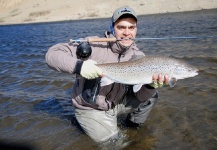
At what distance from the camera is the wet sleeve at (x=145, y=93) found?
377 centimetres

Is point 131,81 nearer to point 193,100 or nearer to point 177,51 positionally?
point 193,100

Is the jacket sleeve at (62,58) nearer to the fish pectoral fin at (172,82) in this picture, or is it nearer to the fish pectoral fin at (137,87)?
the fish pectoral fin at (137,87)

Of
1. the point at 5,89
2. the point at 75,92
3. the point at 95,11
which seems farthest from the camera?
the point at 95,11

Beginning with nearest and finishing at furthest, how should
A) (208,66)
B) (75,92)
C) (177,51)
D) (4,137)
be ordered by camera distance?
1. (75,92)
2. (4,137)
3. (208,66)
4. (177,51)

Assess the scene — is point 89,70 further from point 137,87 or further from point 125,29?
point 125,29

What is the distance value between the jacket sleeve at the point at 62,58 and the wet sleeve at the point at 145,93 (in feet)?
3.82

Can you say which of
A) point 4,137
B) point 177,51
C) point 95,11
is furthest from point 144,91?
point 95,11

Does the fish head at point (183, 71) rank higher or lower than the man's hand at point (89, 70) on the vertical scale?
lower

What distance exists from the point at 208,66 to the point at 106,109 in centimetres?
462

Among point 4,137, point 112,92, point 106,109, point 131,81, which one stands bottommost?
point 4,137

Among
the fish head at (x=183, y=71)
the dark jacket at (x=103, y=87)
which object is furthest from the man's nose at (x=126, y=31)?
the fish head at (x=183, y=71)

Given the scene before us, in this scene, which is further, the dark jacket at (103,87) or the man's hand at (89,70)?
the dark jacket at (103,87)

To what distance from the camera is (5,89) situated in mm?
6820

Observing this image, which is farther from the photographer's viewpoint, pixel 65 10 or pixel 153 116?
pixel 65 10
